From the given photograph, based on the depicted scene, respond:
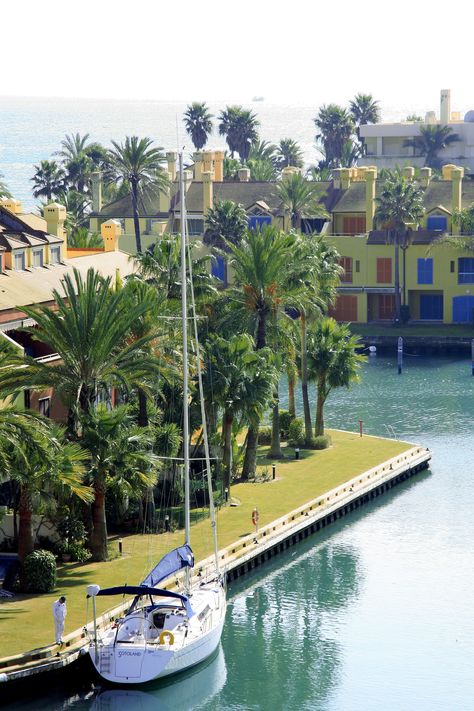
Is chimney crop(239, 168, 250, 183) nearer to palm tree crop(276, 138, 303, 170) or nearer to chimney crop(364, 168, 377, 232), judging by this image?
chimney crop(364, 168, 377, 232)

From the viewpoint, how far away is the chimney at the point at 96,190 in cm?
13738

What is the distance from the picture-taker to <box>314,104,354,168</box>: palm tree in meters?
189

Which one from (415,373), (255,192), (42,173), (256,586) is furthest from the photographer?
(42,173)

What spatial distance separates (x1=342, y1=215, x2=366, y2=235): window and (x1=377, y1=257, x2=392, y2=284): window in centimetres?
486

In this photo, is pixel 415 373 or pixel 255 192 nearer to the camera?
pixel 415 373

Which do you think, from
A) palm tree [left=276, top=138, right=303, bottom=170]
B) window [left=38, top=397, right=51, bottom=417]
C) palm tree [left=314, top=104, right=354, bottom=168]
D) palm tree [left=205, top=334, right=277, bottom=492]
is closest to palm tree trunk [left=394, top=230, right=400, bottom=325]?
palm tree [left=205, top=334, right=277, bottom=492]

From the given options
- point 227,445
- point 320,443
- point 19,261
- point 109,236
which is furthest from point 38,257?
point 320,443

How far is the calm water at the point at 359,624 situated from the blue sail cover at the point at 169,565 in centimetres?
326

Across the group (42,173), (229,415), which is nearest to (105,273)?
(229,415)

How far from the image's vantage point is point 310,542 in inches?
2576

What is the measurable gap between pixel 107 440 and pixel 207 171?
87.1 m

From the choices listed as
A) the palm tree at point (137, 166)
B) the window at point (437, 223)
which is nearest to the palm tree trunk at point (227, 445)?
the palm tree at point (137, 166)

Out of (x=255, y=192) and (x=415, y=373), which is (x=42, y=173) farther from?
(x=415, y=373)

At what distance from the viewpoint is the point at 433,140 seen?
628 feet
